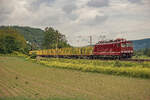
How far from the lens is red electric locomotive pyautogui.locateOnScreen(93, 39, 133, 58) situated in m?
24.8

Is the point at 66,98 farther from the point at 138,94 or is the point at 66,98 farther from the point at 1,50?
the point at 1,50

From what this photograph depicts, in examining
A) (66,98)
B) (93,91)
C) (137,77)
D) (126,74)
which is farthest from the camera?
(126,74)

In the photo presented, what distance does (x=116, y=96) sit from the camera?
8.66 m

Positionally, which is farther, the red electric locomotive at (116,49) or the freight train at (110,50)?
the freight train at (110,50)

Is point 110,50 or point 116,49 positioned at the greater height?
point 116,49

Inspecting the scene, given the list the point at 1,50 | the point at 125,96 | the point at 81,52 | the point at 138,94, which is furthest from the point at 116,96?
the point at 1,50

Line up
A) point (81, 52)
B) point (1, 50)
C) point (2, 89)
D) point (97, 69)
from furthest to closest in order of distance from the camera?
1. point (1, 50)
2. point (81, 52)
3. point (97, 69)
4. point (2, 89)

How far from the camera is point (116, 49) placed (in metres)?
25.2

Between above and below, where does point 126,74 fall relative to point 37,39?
below

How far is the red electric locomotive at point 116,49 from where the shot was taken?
24.8m

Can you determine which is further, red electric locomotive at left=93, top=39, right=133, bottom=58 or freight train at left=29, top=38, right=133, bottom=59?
freight train at left=29, top=38, right=133, bottom=59

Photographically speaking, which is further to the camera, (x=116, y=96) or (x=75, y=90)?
(x=75, y=90)

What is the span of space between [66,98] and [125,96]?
296cm

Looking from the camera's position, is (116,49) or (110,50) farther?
(110,50)
